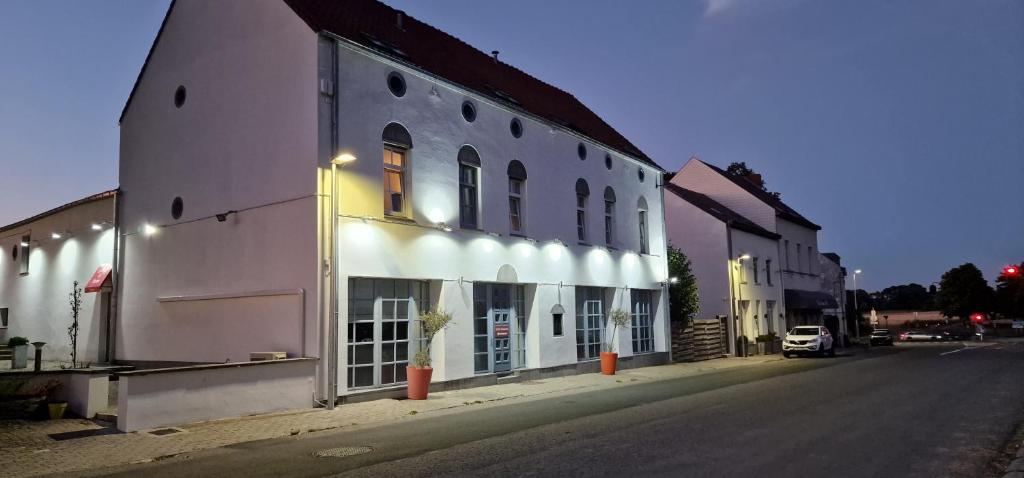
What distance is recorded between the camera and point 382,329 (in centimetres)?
1573

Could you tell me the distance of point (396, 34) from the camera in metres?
19.9

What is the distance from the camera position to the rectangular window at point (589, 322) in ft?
74.6

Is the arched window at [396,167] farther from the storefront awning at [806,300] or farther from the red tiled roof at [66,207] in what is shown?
the storefront awning at [806,300]

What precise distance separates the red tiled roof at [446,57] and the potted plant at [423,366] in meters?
6.20

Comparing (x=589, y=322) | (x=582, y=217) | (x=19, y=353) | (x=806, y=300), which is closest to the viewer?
(x=19, y=353)

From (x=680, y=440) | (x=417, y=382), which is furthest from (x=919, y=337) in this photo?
(x=680, y=440)

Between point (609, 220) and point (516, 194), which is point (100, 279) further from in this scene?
point (609, 220)

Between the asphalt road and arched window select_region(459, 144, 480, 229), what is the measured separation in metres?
5.63

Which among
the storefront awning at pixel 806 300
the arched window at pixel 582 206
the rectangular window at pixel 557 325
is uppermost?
the arched window at pixel 582 206

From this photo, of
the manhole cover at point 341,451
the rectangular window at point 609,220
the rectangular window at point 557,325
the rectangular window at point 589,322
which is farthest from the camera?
the rectangular window at point 609,220

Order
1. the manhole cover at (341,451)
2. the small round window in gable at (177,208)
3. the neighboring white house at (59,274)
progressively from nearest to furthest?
the manhole cover at (341,451) < the small round window in gable at (177,208) < the neighboring white house at (59,274)

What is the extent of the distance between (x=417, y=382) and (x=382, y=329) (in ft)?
4.82

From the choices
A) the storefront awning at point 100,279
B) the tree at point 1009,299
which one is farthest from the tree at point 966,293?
the storefront awning at point 100,279

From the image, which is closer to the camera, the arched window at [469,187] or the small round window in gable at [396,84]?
the small round window in gable at [396,84]
